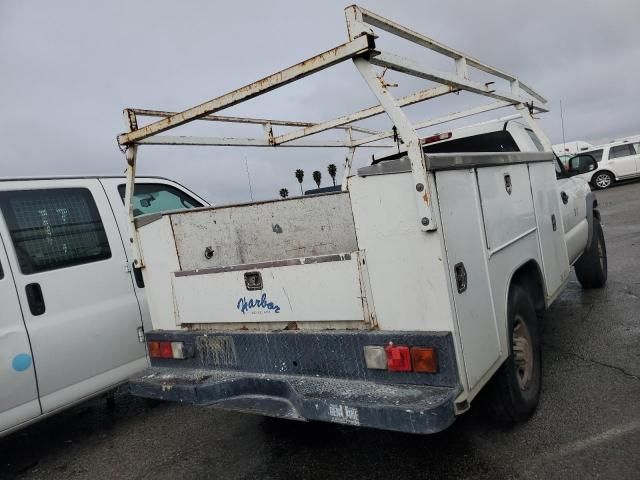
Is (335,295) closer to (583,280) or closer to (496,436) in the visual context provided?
(496,436)

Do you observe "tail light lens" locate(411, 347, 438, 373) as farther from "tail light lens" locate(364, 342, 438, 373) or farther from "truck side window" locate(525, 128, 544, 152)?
"truck side window" locate(525, 128, 544, 152)

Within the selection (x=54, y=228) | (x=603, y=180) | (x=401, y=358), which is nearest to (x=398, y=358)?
(x=401, y=358)

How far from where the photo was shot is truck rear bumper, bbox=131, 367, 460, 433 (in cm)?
218

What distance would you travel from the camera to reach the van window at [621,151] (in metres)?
20.8

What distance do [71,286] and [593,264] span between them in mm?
5467

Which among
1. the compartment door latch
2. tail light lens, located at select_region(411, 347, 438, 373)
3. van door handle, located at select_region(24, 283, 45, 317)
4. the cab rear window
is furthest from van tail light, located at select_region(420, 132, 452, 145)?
van door handle, located at select_region(24, 283, 45, 317)

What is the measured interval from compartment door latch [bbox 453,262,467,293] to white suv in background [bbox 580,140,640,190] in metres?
21.2

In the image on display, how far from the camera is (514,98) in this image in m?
4.22

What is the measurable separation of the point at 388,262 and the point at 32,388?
2.59 metres

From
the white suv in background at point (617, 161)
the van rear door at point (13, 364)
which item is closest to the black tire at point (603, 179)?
the white suv in background at point (617, 161)

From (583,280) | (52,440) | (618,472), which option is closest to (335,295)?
(618,472)

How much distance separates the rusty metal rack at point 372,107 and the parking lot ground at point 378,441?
138cm

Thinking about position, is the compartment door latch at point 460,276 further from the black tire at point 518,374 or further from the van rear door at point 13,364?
the van rear door at point 13,364

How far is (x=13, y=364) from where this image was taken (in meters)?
3.24
